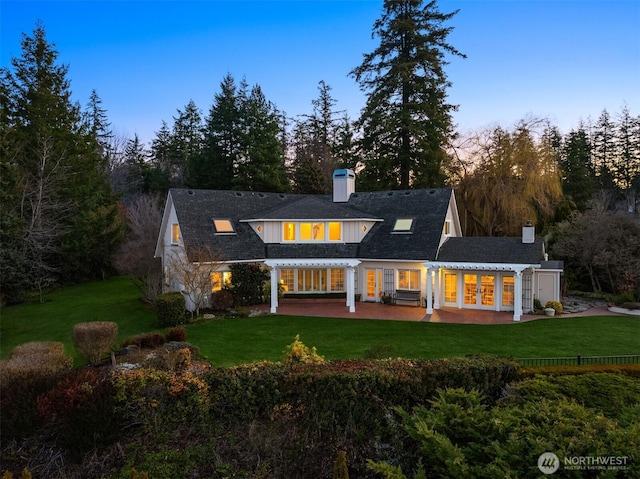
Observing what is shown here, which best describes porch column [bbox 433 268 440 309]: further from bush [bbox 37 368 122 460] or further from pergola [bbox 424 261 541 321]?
bush [bbox 37 368 122 460]

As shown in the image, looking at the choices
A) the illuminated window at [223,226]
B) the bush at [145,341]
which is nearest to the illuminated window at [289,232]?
the illuminated window at [223,226]

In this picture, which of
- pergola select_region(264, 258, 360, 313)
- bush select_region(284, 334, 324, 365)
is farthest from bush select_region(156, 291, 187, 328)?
bush select_region(284, 334, 324, 365)

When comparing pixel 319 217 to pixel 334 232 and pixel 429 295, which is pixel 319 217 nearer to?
pixel 334 232

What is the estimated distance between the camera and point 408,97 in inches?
1350

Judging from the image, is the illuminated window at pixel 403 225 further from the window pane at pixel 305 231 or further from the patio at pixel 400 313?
the window pane at pixel 305 231

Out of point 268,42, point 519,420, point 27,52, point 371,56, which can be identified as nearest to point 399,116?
point 371,56

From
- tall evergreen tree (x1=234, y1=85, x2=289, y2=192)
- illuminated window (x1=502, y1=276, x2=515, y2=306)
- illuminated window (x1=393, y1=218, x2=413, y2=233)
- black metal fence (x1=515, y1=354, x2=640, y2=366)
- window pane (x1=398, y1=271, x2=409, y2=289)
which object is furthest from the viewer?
tall evergreen tree (x1=234, y1=85, x2=289, y2=192)

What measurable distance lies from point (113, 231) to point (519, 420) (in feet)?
109

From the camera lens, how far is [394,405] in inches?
293

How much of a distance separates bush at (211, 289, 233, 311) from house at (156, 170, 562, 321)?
566mm

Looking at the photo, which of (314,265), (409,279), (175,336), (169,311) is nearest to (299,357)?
(175,336)

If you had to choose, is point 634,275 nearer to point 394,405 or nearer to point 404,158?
point 404,158

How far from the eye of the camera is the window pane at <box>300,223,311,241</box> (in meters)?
23.2

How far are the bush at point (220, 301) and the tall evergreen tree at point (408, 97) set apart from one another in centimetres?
Answer: 1886
